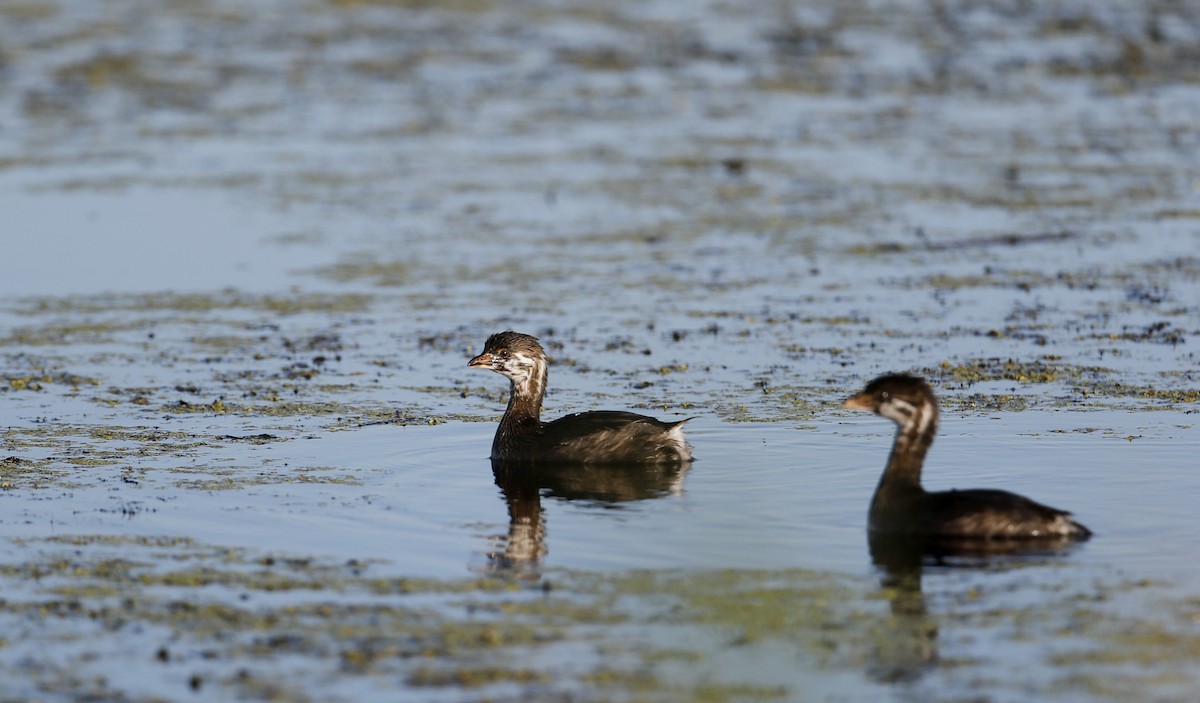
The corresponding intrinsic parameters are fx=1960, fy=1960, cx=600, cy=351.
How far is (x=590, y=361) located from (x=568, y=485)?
3.02 m

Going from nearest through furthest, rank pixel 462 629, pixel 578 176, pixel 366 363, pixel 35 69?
pixel 462 629 < pixel 366 363 < pixel 578 176 < pixel 35 69

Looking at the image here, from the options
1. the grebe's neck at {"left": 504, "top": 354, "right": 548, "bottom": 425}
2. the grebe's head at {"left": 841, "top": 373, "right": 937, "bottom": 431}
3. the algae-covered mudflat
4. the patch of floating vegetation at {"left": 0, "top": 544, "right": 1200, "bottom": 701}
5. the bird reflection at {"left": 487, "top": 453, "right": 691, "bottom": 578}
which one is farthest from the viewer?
the grebe's neck at {"left": 504, "top": 354, "right": 548, "bottom": 425}

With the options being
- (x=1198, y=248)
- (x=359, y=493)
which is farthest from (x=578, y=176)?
(x=359, y=493)

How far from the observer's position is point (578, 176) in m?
22.7

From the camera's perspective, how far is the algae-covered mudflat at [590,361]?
303 inches

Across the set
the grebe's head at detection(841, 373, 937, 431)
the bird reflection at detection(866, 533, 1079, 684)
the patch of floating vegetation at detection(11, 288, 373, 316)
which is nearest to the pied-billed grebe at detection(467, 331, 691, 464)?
the grebe's head at detection(841, 373, 937, 431)

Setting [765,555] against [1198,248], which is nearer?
[765,555]

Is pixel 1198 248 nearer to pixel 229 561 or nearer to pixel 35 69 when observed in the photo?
pixel 229 561

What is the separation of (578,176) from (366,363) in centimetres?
878

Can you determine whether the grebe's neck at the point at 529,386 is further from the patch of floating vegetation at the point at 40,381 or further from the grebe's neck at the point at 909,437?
the patch of floating vegetation at the point at 40,381

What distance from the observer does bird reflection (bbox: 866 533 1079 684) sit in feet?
24.1

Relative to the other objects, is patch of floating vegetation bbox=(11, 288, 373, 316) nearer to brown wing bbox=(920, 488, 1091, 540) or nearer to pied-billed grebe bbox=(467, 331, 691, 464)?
pied-billed grebe bbox=(467, 331, 691, 464)

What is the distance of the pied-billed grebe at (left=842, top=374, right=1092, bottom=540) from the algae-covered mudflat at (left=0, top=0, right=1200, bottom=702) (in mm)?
209

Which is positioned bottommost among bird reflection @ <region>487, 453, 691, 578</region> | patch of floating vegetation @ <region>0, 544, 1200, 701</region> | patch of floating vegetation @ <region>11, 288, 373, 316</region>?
patch of floating vegetation @ <region>0, 544, 1200, 701</region>
